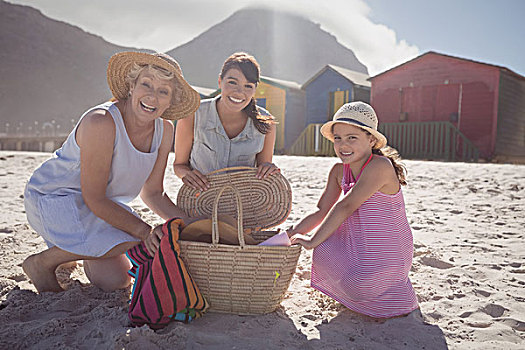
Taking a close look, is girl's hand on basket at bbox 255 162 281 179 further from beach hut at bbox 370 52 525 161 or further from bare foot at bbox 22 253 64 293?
beach hut at bbox 370 52 525 161

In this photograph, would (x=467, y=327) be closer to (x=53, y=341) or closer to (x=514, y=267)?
(x=514, y=267)

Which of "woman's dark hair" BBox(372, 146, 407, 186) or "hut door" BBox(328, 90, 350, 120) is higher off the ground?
"hut door" BBox(328, 90, 350, 120)

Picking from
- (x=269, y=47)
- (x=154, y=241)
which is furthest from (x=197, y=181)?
(x=269, y=47)

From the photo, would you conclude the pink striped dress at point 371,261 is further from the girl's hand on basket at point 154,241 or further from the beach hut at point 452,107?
the beach hut at point 452,107

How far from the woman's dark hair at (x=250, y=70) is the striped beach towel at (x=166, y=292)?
1.22 m

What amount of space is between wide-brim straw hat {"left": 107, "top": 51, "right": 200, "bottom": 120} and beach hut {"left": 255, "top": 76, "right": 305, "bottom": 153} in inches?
561

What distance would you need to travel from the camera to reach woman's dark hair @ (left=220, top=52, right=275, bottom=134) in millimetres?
2738

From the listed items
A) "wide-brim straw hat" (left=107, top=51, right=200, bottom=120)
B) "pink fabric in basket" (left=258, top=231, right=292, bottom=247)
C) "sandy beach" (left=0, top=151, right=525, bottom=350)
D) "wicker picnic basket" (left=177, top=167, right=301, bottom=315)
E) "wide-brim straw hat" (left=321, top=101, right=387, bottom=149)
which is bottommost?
"sandy beach" (left=0, top=151, right=525, bottom=350)

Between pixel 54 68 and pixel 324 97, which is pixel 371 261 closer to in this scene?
pixel 324 97

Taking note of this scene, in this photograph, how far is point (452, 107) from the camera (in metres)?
12.9

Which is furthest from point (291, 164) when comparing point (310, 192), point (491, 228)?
point (491, 228)

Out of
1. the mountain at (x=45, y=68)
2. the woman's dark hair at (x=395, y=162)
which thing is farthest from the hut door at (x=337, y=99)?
the mountain at (x=45, y=68)

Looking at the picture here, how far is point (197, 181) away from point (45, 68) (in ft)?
203

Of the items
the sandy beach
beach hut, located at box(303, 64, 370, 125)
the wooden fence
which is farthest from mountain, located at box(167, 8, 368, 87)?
the sandy beach
